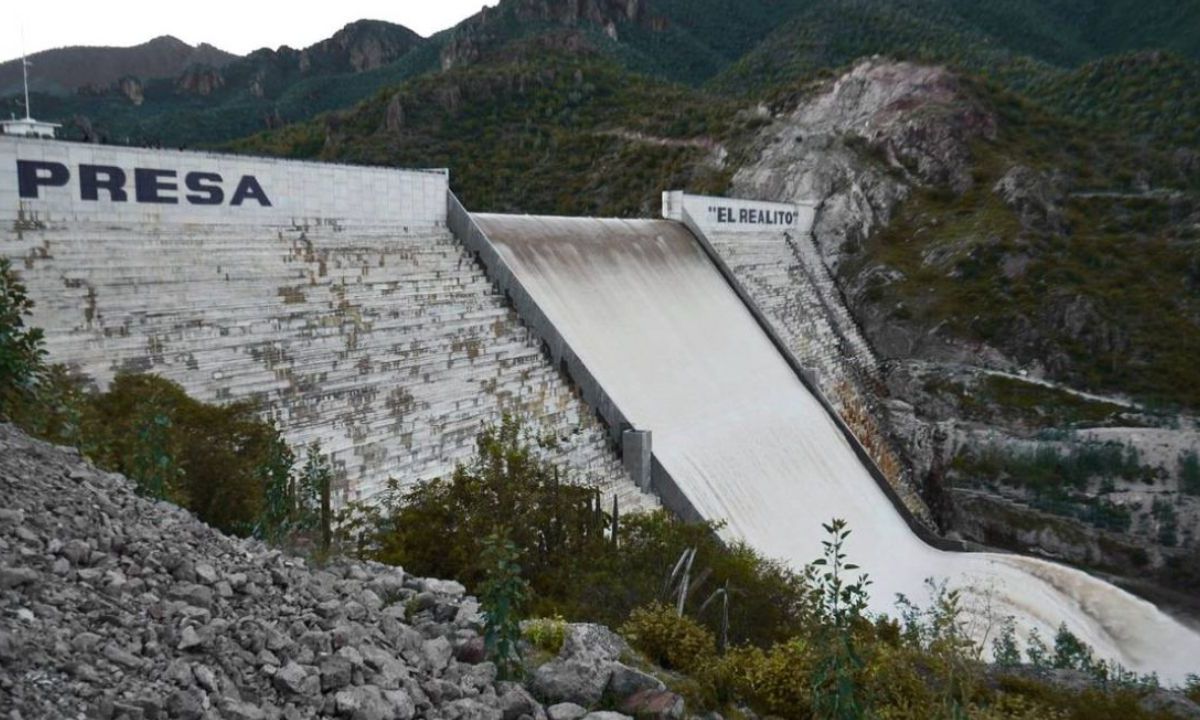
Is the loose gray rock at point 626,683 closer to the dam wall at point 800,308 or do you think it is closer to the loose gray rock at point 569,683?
the loose gray rock at point 569,683

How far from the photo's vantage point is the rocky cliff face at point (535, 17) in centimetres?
7875

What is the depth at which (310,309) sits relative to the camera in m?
15.1

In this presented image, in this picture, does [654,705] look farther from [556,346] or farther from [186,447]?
[556,346]

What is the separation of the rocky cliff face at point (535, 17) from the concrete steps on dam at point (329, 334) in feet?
208

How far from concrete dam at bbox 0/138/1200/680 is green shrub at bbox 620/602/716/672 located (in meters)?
6.23

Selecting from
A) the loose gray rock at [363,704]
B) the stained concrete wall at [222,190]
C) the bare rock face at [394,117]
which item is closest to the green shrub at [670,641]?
the loose gray rock at [363,704]

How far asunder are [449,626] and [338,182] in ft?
38.3

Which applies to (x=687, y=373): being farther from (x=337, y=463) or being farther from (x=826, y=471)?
(x=337, y=463)

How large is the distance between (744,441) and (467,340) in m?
8.58

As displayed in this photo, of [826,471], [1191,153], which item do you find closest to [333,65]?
[1191,153]

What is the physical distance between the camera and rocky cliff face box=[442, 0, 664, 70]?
78.8 meters

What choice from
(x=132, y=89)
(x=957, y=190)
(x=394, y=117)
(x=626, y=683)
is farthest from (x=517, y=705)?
(x=132, y=89)

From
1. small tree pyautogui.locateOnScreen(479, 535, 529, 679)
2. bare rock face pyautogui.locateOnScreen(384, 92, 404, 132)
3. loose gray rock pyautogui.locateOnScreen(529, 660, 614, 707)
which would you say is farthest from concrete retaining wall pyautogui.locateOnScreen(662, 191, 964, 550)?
bare rock face pyautogui.locateOnScreen(384, 92, 404, 132)

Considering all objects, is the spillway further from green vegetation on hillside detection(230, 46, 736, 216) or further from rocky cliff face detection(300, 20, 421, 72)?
rocky cliff face detection(300, 20, 421, 72)
